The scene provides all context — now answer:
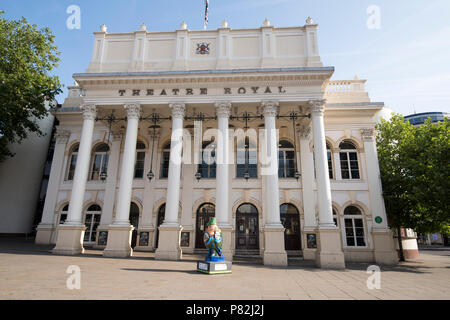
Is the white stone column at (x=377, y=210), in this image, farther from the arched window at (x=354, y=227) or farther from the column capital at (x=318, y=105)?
the column capital at (x=318, y=105)

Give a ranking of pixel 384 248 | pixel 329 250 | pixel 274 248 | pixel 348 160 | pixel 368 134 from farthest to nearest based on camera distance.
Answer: pixel 348 160 < pixel 368 134 < pixel 384 248 < pixel 274 248 < pixel 329 250

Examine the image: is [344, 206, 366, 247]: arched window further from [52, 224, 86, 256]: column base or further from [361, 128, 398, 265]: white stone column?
[52, 224, 86, 256]: column base

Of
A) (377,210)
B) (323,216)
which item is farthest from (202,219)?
(377,210)

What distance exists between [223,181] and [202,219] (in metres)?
4.59

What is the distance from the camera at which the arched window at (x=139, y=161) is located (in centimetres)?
1727

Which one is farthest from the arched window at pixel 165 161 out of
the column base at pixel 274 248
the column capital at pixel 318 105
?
the column capital at pixel 318 105

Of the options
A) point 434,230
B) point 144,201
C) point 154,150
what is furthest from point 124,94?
point 434,230

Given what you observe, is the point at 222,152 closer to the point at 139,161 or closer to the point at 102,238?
the point at 139,161

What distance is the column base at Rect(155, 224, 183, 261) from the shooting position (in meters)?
11.9

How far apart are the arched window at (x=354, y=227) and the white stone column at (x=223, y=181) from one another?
781cm

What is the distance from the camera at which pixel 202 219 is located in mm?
16109

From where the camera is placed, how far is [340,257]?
1110 cm

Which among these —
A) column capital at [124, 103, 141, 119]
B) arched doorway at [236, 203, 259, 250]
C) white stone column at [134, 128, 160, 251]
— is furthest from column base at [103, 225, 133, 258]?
arched doorway at [236, 203, 259, 250]
